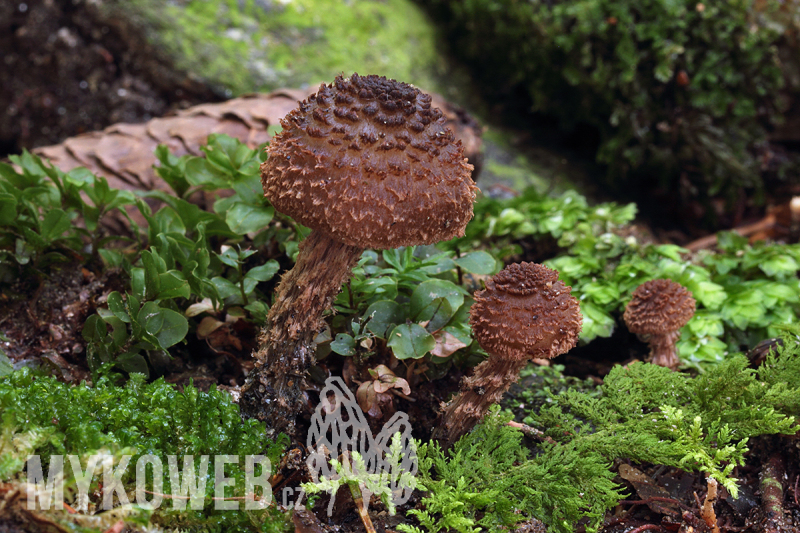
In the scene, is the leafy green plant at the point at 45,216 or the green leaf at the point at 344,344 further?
the leafy green plant at the point at 45,216

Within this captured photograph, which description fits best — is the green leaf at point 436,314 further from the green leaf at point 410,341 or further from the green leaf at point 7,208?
the green leaf at point 7,208

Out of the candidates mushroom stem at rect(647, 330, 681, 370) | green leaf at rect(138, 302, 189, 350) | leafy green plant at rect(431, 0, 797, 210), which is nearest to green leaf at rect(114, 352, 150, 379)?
green leaf at rect(138, 302, 189, 350)

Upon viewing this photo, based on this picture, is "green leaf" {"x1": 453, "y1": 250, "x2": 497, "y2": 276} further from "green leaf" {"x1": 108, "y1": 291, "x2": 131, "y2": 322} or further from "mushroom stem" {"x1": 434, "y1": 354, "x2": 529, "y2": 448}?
"green leaf" {"x1": 108, "y1": 291, "x2": 131, "y2": 322}

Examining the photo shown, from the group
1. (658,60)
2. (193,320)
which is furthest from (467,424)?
(658,60)

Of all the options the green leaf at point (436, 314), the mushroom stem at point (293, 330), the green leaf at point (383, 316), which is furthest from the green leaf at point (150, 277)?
the green leaf at point (436, 314)

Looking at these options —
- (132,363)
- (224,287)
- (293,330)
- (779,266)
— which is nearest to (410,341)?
(293,330)

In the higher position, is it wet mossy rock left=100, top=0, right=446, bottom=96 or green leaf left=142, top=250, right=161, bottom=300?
wet mossy rock left=100, top=0, right=446, bottom=96

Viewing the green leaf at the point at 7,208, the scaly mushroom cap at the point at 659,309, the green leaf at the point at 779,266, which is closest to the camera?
the green leaf at the point at 7,208
